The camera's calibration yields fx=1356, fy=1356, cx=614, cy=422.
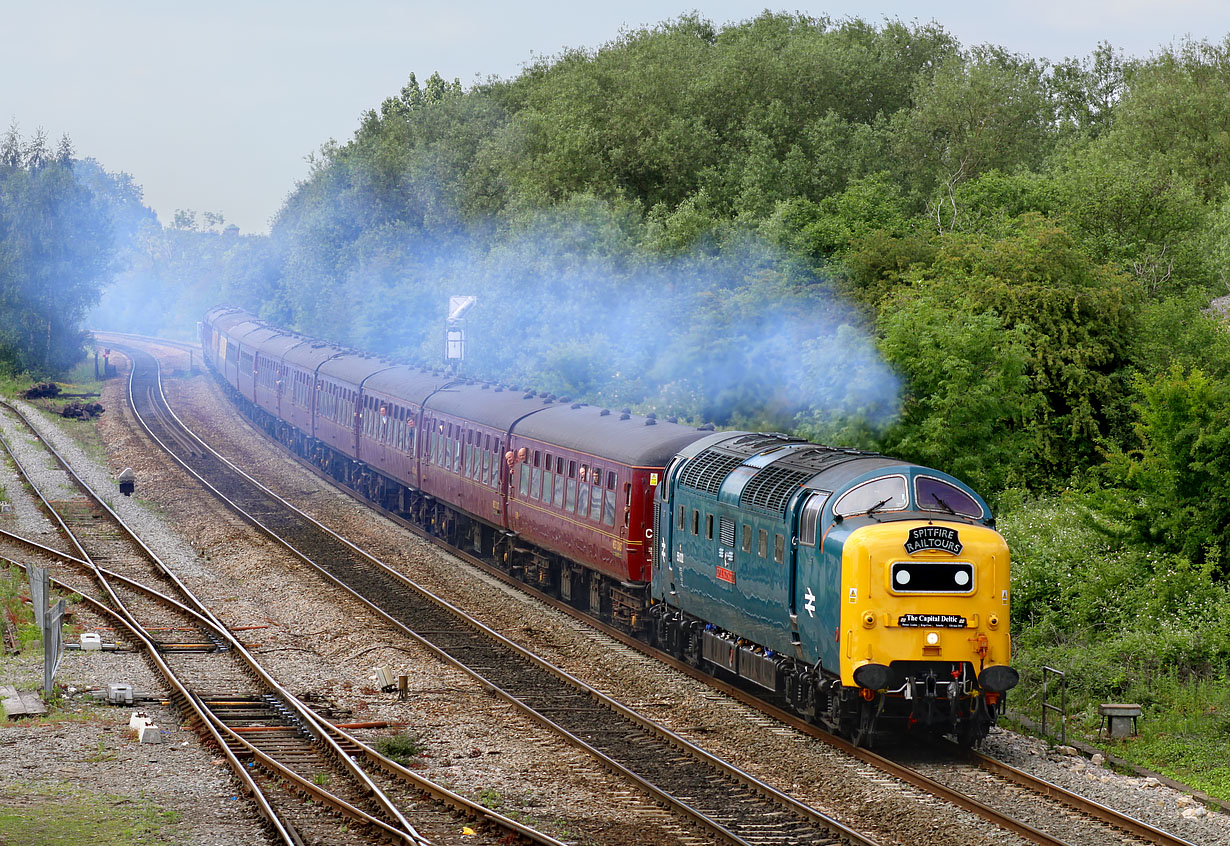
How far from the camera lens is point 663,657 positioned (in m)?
21.6

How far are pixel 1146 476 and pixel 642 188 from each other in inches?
1584

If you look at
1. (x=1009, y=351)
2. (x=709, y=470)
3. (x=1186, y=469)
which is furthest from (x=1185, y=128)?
(x=709, y=470)

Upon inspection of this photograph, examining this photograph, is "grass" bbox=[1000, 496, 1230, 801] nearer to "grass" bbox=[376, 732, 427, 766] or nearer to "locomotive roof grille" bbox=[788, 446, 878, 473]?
"locomotive roof grille" bbox=[788, 446, 878, 473]

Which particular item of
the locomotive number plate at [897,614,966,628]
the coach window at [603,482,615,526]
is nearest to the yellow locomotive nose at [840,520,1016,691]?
the locomotive number plate at [897,614,966,628]

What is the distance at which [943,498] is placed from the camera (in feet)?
52.5

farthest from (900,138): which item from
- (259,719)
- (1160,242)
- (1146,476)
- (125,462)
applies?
(259,719)

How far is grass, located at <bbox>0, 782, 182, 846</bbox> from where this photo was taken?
41.7 ft

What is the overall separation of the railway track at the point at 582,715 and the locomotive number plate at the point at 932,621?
2.50m

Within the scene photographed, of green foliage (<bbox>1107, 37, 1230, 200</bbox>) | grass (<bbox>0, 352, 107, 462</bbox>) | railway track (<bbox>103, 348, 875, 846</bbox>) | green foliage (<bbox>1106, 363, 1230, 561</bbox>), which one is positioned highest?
green foliage (<bbox>1107, 37, 1230, 200</bbox>)

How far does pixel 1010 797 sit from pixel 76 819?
9531mm

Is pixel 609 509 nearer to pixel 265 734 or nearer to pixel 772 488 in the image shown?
pixel 772 488

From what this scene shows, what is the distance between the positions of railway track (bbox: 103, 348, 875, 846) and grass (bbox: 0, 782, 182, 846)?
499cm

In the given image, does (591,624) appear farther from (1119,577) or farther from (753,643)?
(1119,577)

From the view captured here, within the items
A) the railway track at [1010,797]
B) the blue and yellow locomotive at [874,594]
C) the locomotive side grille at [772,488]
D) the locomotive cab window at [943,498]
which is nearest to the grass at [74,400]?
the locomotive side grille at [772,488]
